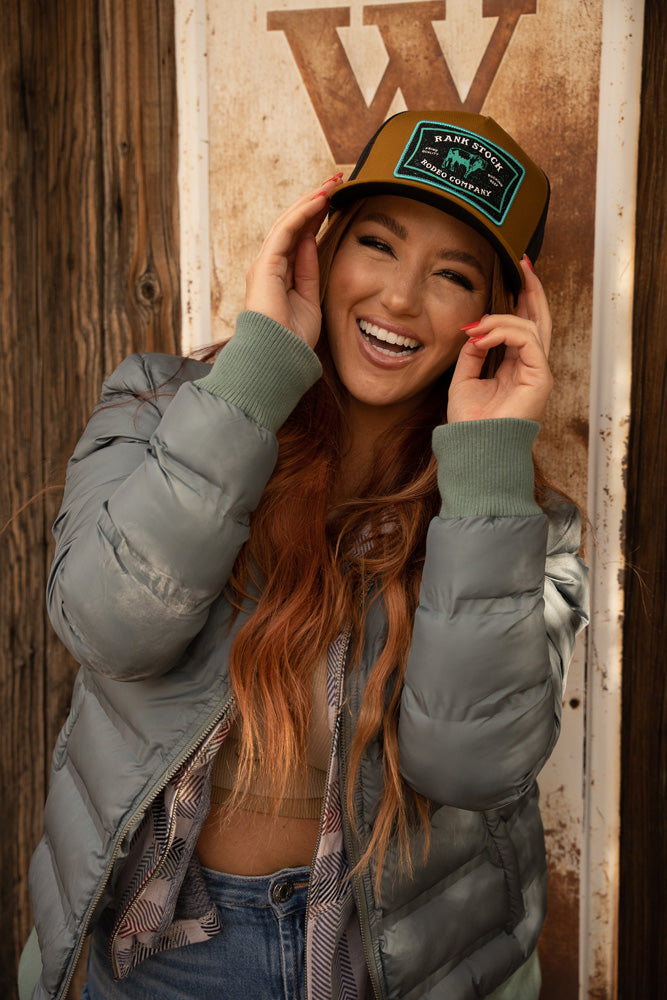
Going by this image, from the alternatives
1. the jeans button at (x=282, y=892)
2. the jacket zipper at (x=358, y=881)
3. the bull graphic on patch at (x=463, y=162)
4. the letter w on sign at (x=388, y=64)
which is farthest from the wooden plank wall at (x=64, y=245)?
the jacket zipper at (x=358, y=881)

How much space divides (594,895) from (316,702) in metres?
1.18

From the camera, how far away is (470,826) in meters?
1.52

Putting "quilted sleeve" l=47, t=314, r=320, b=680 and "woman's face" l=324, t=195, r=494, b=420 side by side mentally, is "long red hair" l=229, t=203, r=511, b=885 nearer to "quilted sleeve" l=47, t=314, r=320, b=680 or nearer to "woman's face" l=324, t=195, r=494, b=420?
"woman's face" l=324, t=195, r=494, b=420

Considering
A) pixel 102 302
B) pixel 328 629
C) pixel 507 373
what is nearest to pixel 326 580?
pixel 328 629

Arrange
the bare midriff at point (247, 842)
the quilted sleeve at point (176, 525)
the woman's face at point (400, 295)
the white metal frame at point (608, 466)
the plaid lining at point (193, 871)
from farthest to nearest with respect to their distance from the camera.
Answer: the white metal frame at point (608, 466)
the woman's face at point (400, 295)
the bare midriff at point (247, 842)
the plaid lining at point (193, 871)
the quilted sleeve at point (176, 525)

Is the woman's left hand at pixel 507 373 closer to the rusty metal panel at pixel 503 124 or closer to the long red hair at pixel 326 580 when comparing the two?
the long red hair at pixel 326 580

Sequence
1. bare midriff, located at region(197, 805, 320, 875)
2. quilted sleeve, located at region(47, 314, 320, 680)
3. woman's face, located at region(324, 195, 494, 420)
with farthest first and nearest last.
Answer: woman's face, located at region(324, 195, 494, 420)
bare midriff, located at region(197, 805, 320, 875)
quilted sleeve, located at region(47, 314, 320, 680)

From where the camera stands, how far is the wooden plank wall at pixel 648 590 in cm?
187

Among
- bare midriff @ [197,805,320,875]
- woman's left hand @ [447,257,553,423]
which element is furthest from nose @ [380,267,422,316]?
bare midriff @ [197,805,320,875]

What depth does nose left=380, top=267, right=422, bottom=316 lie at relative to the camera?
5.08ft

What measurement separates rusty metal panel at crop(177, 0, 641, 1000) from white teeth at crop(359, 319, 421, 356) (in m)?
0.52

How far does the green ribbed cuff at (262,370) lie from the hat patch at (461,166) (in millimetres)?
439

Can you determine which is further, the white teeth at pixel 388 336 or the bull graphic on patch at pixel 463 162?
the white teeth at pixel 388 336

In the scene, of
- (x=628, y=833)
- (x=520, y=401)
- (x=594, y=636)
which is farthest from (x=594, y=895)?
(x=520, y=401)
